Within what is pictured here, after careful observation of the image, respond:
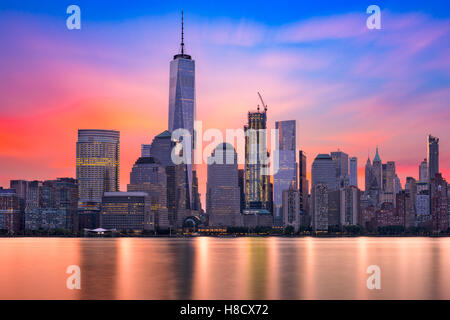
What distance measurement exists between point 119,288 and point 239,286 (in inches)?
724

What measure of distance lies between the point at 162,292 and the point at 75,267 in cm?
5158

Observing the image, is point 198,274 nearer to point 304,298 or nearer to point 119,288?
point 119,288

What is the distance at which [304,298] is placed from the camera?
7906 cm
